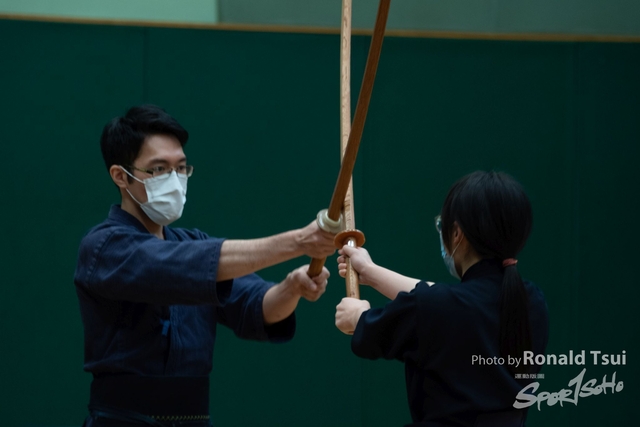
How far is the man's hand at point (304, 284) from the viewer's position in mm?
2170

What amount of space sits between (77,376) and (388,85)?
2052mm

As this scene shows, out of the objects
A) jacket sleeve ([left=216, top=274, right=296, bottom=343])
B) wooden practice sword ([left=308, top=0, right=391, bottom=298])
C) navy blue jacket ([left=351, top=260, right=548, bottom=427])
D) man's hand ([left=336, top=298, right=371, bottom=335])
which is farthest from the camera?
jacket sleeve ([left=216, top=274, right=296, bottom=343])

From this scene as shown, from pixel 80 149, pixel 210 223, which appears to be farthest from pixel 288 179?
pixel 80 149

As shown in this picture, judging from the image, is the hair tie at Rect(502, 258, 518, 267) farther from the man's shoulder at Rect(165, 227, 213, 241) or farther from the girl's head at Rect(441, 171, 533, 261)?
the man's shoulder at Rect(165, 227, 213, 241)

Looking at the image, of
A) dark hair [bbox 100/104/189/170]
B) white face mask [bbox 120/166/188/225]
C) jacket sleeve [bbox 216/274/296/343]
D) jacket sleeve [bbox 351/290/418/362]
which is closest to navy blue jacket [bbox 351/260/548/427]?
jacket sleeve [bbox 351/290/418/362]

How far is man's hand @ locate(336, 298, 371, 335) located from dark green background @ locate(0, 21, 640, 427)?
187 centimetres

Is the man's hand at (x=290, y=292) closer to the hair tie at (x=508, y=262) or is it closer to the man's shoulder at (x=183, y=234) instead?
the man's shoulder at (x=183, y=234)

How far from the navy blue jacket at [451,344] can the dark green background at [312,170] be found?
2089 millimetres

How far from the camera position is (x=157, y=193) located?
7.07 ft

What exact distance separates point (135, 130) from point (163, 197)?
0.21 m

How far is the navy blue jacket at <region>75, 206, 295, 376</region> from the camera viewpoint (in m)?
1.86

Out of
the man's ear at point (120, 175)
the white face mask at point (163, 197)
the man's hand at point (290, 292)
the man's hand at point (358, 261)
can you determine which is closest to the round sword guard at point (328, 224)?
the man's hand at point (358, 261)

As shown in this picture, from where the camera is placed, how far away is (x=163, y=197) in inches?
84.7

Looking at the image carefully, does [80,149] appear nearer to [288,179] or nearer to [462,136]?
[288,179]
